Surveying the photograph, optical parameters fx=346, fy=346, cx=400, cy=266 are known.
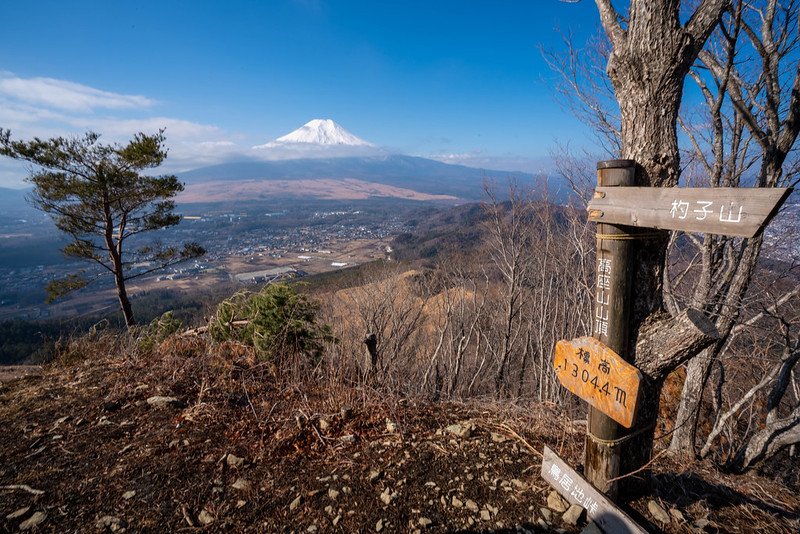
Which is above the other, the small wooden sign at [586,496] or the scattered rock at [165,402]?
the small wooden sign at [586,496]

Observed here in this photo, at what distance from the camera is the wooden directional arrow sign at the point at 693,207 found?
1385mm

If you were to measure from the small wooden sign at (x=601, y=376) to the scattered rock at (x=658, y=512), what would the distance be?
85 cm

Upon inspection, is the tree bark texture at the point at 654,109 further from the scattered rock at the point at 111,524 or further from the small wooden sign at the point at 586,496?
the scattered rock at the point at 111,524

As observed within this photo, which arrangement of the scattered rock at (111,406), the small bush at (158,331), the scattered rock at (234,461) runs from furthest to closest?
the small bush at (158,331)
the scattered rock at (111,406)
the scattered rock at (234,461)

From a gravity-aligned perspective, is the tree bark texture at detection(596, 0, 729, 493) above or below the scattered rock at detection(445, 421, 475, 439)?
above

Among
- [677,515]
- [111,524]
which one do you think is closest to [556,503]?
[677,515]

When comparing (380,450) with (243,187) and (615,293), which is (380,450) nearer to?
(615,293)

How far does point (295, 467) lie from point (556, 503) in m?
1.97

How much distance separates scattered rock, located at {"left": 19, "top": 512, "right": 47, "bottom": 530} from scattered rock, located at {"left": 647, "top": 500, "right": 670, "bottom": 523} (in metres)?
3.95

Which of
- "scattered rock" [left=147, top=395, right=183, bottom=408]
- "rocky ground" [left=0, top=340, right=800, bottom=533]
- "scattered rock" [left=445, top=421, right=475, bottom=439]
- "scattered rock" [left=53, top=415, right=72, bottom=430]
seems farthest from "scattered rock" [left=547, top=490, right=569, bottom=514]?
"scattered rock" [left=53, top=415, right=72, bottom=430]

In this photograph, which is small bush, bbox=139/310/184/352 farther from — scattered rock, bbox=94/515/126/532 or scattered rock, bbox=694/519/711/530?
scattered rock, bbox=694/519/711/530

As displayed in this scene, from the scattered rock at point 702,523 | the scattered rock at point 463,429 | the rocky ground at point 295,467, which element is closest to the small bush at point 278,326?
the rocky ground at point 295,467

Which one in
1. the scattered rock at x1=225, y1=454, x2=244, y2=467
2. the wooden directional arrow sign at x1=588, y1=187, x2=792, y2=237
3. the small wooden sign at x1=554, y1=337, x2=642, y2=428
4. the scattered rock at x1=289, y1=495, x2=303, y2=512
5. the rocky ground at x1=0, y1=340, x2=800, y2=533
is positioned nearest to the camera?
the wooden directional arrow sign at x1=588, y1=187, x2=792, y2=237

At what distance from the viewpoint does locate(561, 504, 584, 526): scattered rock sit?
220cm
